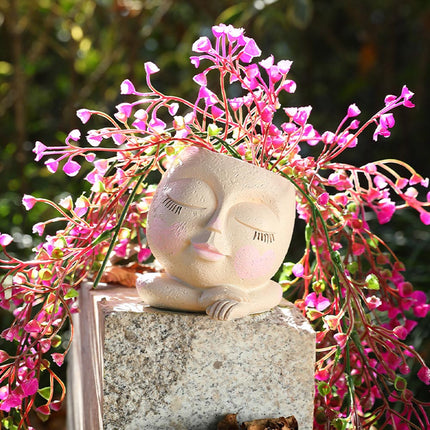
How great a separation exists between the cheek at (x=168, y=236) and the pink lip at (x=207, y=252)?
0.03m

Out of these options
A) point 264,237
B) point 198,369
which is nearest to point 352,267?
point 264,237

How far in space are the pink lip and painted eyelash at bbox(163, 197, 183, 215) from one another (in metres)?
0.06

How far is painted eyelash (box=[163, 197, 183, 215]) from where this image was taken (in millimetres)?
916

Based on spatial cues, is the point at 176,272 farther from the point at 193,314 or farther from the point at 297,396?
the point at 297,396

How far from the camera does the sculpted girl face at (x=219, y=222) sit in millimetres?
906

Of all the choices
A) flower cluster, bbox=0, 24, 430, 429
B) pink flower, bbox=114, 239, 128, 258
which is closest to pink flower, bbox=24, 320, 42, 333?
flower cluster, bbox=0, 24, 430, 429

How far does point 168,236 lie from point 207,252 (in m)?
0.06

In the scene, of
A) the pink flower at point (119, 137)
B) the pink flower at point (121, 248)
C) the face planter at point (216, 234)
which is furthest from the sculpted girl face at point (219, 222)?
the pink flower at point (121, 248)

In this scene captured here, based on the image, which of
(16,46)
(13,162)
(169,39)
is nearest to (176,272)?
(16,46)

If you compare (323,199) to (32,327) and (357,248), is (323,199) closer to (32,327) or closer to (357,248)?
(357,248)

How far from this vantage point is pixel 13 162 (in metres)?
2.68

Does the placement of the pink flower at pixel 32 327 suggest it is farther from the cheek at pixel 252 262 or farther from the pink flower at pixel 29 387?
the cheek at pixel 252 262

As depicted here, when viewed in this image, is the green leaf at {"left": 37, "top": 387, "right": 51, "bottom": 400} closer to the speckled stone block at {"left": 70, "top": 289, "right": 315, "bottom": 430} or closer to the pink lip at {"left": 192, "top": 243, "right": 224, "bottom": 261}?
the speckled stone block at {"left": 70, "top": 289, "right": 315, "bottom": 430}

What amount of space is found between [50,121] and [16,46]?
91 centimetres
